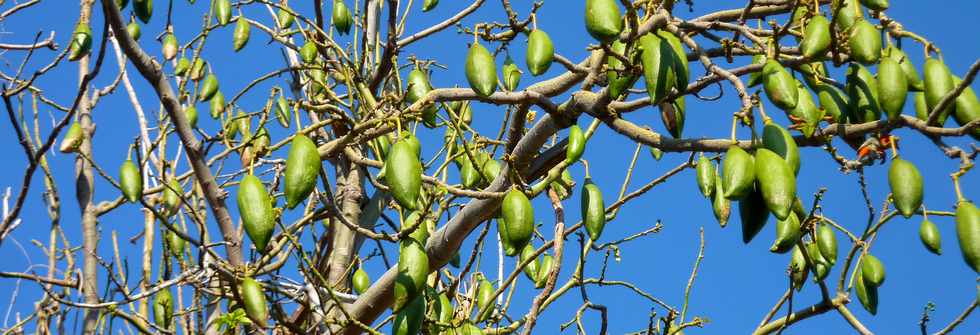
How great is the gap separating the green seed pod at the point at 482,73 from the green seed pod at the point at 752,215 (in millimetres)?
548

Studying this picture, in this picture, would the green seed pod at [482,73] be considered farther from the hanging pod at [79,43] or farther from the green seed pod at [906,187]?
the hanging pod at [79,43]

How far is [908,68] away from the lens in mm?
2133

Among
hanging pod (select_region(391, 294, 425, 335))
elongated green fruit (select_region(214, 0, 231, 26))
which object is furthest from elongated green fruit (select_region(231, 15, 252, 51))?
hanging pod (select_region(391, 294, 425, 335))

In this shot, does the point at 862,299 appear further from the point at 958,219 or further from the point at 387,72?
Answer: the point at 387,72

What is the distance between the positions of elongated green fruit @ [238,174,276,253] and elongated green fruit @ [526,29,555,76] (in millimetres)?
555

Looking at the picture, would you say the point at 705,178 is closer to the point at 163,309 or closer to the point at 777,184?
the point at 777,184

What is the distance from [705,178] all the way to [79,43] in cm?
222

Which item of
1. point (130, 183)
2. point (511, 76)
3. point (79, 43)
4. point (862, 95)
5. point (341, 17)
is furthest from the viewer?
point (341, 17)

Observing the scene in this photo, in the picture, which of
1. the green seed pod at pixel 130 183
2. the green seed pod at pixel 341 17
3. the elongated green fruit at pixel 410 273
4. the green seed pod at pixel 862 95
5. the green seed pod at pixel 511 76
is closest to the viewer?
the green seed pod at pixel 862 95

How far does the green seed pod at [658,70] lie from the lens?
186cm

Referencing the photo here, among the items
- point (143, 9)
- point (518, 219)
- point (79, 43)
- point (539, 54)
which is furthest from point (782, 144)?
point (79, 43)

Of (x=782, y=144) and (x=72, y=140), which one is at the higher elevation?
(x=72, y=140)

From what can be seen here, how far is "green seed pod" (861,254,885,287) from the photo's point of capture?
9.05 feet

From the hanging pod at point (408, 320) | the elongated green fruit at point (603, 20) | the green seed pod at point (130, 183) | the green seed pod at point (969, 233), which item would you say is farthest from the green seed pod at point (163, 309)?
the green seed pod at point (969, 233)
